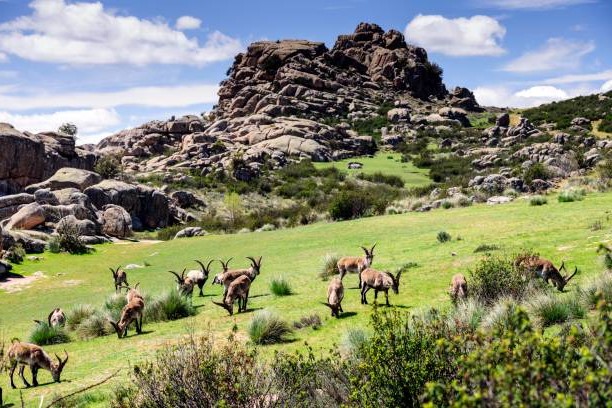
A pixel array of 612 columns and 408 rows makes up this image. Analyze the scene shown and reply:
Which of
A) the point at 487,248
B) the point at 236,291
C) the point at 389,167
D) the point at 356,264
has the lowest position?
the point at 236,291

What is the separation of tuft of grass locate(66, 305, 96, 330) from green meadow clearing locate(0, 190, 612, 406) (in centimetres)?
130

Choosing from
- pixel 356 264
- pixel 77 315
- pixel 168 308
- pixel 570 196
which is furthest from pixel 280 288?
pixel 570 196

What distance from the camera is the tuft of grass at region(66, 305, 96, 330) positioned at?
17625 mm

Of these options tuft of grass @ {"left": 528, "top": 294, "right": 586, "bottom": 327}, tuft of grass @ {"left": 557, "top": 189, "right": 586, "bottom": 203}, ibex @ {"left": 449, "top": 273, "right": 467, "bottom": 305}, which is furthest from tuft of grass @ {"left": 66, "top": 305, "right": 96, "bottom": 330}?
tuft of grass @ {"left": 557, "top": 189, "right": 586, "bottom": 203}

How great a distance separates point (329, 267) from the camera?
2020cm

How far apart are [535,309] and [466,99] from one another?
14428 cm

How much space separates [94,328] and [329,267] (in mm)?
8515

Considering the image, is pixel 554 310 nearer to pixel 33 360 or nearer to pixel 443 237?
pixel 33 360

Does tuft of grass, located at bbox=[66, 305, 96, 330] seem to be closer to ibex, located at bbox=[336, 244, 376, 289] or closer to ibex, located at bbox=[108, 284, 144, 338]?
ibex, located at bbox=[108, 284, 144, 338]

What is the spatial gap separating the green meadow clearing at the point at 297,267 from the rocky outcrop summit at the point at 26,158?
986 inches

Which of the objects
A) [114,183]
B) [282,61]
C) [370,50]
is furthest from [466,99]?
[114,183]

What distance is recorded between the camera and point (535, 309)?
10445 mm

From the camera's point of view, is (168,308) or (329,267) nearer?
(168,308)

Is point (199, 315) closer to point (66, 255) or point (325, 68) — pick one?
point (66, 255)
